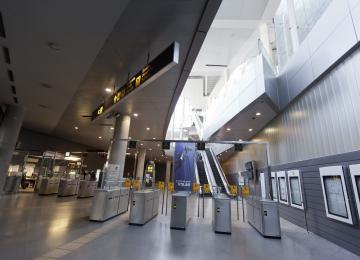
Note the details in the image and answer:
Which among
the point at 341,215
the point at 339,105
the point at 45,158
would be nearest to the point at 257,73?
the point at 339,105

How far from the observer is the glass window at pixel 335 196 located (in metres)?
4.38

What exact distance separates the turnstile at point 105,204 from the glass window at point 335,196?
19.8 ft

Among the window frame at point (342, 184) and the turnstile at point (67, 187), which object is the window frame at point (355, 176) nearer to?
the window frame at point (342, 184)

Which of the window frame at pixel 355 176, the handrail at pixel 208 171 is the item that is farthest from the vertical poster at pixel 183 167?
the window frame at pixel 355 176

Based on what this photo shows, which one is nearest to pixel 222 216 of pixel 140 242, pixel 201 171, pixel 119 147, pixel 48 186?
pixel 140 242

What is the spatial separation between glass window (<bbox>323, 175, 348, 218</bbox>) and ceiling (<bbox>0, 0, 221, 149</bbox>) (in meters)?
4.46

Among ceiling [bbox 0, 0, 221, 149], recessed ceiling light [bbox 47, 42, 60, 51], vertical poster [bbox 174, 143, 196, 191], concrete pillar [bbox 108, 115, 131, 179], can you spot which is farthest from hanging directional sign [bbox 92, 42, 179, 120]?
vertical poster [bbox 174, 143, 196, 191]

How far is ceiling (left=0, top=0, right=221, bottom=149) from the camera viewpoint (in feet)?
Result: 10.2

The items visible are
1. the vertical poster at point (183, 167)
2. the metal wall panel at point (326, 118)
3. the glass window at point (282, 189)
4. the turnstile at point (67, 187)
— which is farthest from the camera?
the vertical poster at point (183, 167)

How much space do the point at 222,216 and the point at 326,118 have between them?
3.83 m

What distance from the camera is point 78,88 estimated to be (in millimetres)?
6047

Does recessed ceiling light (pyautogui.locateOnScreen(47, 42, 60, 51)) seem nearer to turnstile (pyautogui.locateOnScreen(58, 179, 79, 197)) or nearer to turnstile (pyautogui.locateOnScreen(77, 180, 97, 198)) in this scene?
turnstile (pyautogui.locateOnScreen(77, 180, 97, 198))

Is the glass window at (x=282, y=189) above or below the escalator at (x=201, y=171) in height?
below

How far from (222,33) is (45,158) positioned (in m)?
14.9
